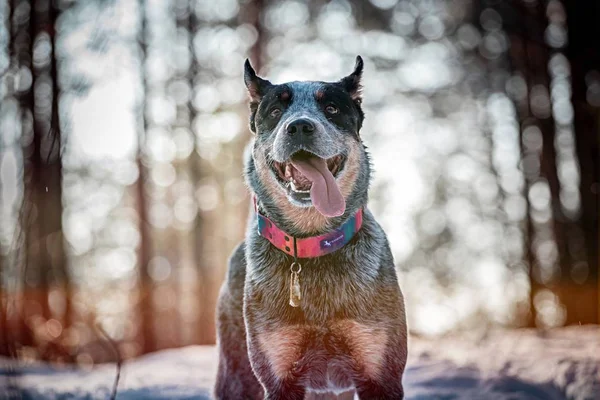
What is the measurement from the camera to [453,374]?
16.6 feet

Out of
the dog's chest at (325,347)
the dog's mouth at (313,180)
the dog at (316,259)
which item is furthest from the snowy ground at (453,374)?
the dog's mouth at (313,180)

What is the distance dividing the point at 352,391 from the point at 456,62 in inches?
338

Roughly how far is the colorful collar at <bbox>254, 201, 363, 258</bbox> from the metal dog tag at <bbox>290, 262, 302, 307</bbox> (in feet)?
0.27

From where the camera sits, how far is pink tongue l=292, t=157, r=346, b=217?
3250 millimetres

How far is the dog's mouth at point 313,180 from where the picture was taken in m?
3.26

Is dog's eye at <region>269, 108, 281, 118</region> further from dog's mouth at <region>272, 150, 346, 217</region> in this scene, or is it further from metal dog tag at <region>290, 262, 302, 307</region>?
metal dog tag at <region>290, 262, 302, 307</region>

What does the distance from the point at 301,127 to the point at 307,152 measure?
0.66 feet

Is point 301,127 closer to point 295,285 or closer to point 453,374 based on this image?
point 295,285

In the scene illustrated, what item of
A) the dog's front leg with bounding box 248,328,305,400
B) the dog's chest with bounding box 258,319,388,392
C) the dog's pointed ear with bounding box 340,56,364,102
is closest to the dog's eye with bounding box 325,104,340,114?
the dog's pointed ear with bounding box 340,56,364,102

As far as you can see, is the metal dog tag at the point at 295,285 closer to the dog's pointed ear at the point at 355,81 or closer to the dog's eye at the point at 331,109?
the dog's eye at the point at 331,109

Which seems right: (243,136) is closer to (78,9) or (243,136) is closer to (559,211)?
(78,9)

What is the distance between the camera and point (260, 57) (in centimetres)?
1008

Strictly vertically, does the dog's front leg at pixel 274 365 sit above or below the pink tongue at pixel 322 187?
below

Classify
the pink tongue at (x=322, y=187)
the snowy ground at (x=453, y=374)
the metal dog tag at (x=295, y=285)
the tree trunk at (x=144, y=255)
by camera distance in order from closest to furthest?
the pink tongue at (x=322, y=187) < the metal dog tag at (x=295, y=285) < the snowy ground at (x=453, y=374) < the tree trunk at (x=144, y=255)
